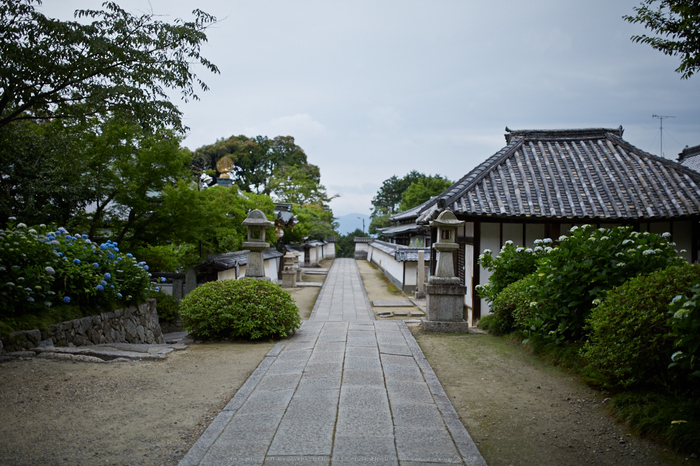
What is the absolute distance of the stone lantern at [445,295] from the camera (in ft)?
29.8

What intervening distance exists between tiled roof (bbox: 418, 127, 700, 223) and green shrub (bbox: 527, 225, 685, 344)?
4.38m

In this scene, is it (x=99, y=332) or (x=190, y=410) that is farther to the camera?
(x=99, y=332)

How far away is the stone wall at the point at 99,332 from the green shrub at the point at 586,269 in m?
7.01

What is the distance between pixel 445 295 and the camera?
9.15 m

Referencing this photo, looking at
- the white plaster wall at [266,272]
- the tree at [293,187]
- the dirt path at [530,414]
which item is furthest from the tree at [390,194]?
the dirt path at [530,414]

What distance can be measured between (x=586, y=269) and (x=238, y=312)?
5603mm

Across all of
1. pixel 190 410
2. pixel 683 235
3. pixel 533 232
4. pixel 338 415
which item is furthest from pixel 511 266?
pixel 190 410

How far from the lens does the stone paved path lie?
11.1 ft

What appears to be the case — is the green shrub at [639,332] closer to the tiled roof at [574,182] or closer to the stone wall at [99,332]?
the tiled roof at [574,182]

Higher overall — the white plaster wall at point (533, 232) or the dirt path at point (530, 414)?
the white plaster wall at point (533, 232)

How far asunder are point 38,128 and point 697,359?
42.8 feet

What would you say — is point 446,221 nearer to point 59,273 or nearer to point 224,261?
point 59,273

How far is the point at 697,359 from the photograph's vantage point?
11.3 feet

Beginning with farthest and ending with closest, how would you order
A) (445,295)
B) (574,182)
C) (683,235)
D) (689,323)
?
(574,182) < (683,235) < (445,295) < (689,323)
